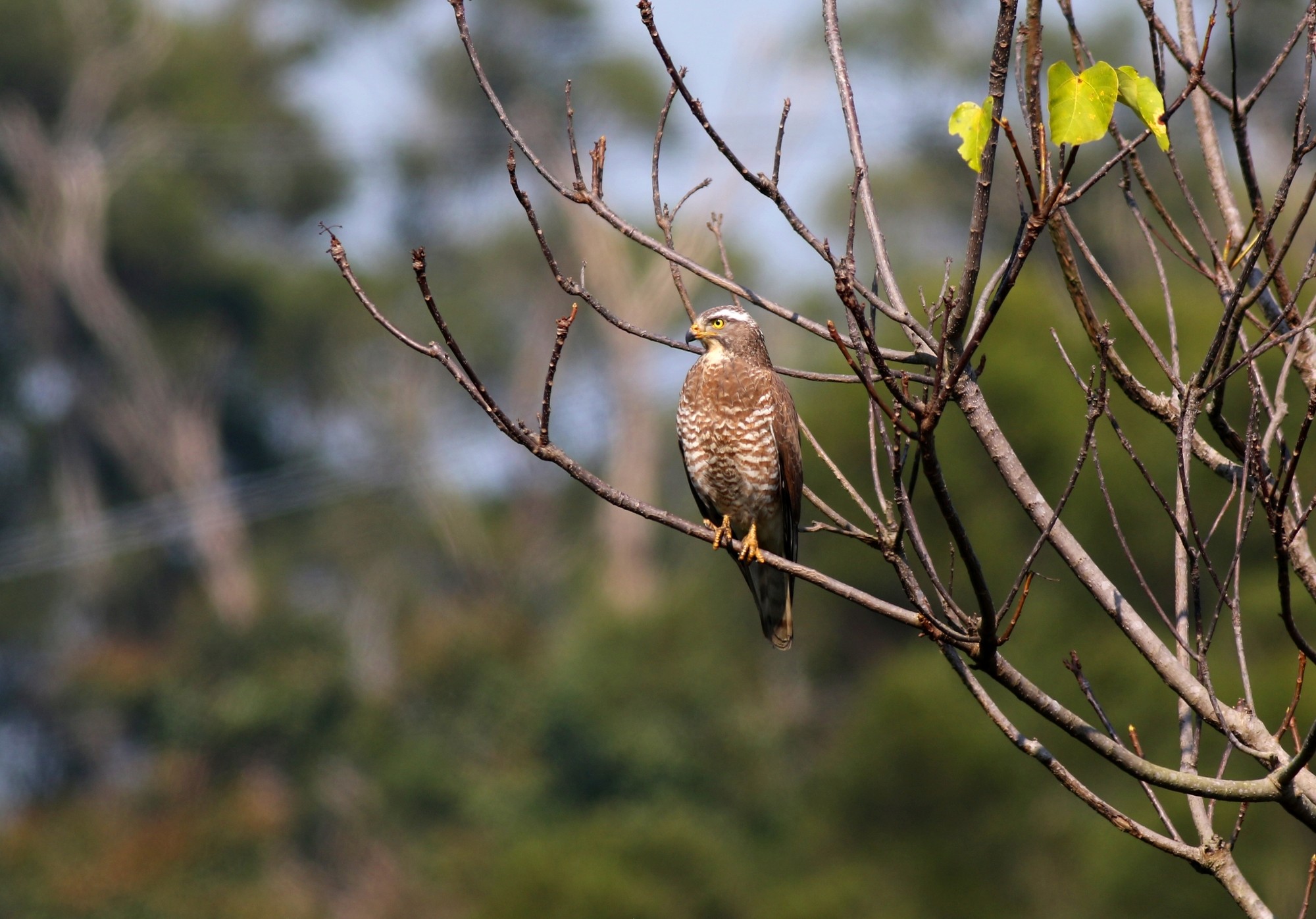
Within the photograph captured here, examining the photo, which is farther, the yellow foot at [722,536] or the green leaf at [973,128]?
the yellow foot at [722,536]

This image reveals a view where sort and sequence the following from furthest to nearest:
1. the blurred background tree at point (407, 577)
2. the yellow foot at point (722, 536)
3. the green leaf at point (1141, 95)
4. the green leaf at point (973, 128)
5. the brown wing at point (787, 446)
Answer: the blurred background tree at point (407, 577)
the brown wing at point (787, 446)
the yellow foot at point (722, 536)
the green leaf at point (1141, 95)
the green leaf at point (973, 128)

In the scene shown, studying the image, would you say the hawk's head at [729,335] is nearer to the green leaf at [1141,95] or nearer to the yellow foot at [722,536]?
the yellow foot at [722,536]

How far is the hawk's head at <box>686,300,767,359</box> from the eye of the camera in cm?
676

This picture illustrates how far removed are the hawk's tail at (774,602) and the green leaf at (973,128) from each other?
3634 mm

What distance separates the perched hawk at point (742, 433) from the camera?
668cm

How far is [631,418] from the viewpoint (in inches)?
1510

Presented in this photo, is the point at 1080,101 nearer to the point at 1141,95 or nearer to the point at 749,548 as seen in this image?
the point at 1141,95

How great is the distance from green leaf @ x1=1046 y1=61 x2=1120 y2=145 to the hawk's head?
3516mm

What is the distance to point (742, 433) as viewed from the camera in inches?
263


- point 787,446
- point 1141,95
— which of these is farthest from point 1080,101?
point 787,446

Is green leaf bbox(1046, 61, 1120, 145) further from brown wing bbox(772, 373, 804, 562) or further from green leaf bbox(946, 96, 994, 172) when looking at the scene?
brown wing bbox(772, 373, 804, 562)

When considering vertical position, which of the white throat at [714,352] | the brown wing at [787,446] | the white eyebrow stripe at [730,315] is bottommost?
the brown wing at [787,446]

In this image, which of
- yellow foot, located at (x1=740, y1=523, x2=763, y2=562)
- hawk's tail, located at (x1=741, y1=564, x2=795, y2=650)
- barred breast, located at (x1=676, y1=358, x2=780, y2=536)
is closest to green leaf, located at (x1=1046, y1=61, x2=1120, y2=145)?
yellow foot, located at (x1=740, y1=523, x2=763, y2=562)

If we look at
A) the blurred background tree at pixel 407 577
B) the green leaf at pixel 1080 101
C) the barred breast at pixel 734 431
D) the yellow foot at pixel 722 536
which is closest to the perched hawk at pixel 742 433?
the barred breast at pixel 734 431
